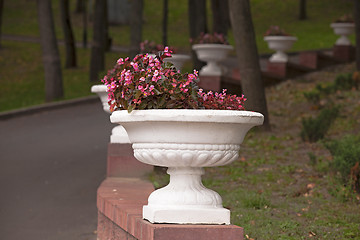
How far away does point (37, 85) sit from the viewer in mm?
25984

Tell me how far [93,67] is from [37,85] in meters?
2.70

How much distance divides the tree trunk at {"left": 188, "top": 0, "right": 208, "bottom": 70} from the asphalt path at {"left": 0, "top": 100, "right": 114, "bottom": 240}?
13.9 feet

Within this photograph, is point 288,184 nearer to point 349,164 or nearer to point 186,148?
point 349,164

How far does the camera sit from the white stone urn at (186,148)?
4.76 meters

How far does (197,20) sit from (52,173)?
11.9m

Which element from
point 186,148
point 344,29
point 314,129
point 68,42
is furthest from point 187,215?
point 68,42

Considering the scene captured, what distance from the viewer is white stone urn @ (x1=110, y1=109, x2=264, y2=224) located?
4758 millimetres

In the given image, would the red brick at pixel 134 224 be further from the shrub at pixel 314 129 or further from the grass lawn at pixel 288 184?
the shrub at pixel 314 129

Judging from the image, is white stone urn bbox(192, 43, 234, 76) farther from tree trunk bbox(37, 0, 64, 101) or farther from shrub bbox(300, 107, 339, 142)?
tree trunk bbox(37, 0, 64, 101)

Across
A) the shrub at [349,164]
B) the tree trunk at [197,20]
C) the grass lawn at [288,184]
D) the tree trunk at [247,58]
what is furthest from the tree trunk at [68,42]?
the shrub at [349,164]

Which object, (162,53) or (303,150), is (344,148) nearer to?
(303,150)

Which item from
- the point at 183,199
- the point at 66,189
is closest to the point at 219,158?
the point at 183,199

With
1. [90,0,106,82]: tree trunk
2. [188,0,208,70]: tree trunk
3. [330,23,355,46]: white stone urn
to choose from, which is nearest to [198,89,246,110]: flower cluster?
[188,0,208,70]: tree trunk

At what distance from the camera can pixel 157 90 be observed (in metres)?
4.96
